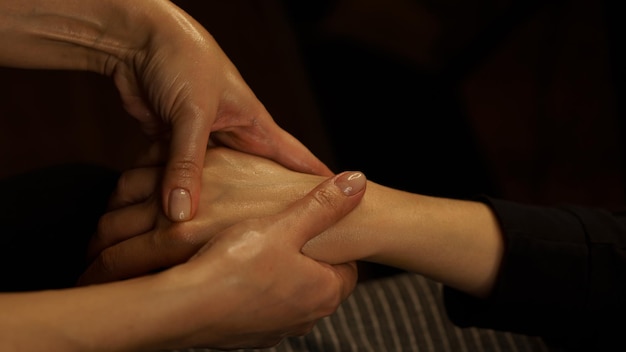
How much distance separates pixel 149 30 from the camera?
3.21ft

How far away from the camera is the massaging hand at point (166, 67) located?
Result: 0.94 meters

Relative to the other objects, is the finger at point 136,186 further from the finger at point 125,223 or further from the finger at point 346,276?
the finger at point 346,276

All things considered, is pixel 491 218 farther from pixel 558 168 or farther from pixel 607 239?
pixel 558 168

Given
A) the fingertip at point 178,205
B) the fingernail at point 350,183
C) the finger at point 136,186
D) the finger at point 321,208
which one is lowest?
the finger at point 136,186

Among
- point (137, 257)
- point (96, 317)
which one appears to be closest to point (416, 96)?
point (137, 257)

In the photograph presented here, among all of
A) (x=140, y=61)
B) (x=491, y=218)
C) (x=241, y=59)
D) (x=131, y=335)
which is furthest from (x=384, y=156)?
(x=131, y=335)

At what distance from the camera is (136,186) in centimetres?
101

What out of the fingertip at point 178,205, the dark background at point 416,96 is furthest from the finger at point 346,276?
the dark background at point 416,96

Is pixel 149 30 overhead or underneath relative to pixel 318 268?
overhead

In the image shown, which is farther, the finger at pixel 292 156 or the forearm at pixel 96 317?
the finger at pixel 292 156

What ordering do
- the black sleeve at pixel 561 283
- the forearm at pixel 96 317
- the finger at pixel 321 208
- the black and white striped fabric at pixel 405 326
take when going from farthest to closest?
the black and white striped fabric at pixel 405 326, the black sleeve at pixel 561 283, the finger at pixel 321 208, the forearm at pixel 96 317

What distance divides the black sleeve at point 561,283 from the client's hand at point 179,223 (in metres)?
0.29

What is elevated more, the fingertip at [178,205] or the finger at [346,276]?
the fingertip at [178,205]

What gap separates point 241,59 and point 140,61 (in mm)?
932
